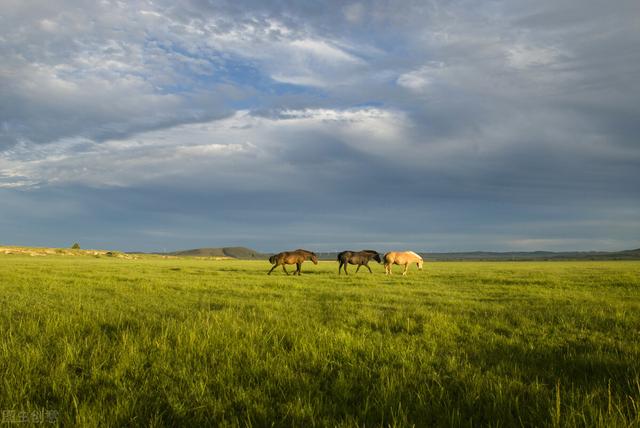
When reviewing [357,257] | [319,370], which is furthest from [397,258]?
[319,370]

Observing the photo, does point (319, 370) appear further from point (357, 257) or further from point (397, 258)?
point (397, 258)

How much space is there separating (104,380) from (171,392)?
1025mm

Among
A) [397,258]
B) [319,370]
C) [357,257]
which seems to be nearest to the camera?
[319,370]

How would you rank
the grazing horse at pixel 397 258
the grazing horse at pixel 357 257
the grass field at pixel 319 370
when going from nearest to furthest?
1. the grass field at pixel 319 370
2. the grazing horse at pixel 397 258
3. the grazing horse at pixel 357 257

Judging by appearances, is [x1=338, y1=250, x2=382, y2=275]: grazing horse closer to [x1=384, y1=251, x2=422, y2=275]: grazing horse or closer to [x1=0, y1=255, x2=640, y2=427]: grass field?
[x1=384, y1=251, x2=422, y2=275]: grazing horse

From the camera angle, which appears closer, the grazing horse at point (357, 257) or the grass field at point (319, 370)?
the grass field at point (319, 370)

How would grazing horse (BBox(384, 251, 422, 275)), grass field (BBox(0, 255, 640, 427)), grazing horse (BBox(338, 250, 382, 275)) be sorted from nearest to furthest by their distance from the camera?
1. grass field (BBox(0, 255, 640, 427))
2. grazing horse (BBox(384, 251, 422, 275))
3. grazing horse (BBox(338, 250, 382, 275))

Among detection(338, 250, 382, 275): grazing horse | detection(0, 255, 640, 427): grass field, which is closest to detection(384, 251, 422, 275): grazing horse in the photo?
detection(338, 250, 382, 275): grazing horse

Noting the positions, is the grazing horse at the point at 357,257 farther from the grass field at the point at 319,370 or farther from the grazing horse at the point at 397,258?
the grass field at the point at 319,370

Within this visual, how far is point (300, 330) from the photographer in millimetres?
7445

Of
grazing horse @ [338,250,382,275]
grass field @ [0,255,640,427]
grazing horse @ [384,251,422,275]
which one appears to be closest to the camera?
grass field @ [0,255,640,427]

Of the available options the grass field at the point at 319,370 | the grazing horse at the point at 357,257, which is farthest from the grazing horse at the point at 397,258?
the grass field at the point at 319,370

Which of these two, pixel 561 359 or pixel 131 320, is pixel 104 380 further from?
pixel 561 359

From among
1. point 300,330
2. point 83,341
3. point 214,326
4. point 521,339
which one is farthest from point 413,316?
point 83,341
